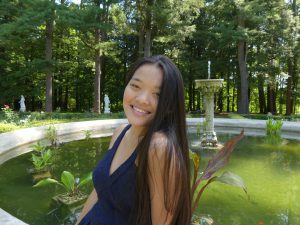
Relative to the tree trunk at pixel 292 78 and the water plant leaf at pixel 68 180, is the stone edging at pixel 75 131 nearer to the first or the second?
the water plant leaf at pixel 68 180

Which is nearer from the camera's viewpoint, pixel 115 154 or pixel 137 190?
pixel 137 190

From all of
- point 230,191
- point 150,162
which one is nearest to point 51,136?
point 230,191

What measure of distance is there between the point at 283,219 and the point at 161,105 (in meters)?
3.07

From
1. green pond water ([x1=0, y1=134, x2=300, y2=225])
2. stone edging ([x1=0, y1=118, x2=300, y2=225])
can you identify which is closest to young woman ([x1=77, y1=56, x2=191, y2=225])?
green pond water ([x1=0, y1=134, x2=300, y2=225])

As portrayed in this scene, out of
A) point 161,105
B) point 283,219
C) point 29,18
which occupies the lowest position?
point 283,219

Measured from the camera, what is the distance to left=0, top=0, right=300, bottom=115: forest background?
55.1 feet

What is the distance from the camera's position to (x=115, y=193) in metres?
1.39

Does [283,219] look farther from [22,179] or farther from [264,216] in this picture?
[22,179]

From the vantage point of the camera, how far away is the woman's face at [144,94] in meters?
1.41

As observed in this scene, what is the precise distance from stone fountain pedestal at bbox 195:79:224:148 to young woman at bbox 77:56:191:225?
22.0ft

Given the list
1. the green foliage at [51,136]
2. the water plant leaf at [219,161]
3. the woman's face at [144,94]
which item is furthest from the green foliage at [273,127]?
the woman's face at [144,94]

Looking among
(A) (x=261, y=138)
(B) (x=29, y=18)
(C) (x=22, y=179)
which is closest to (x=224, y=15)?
→ (B) (x=29, y=18)

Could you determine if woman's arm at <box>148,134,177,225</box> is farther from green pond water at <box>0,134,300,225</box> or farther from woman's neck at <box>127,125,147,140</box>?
green pond water at <box>0,134,300,225</box>

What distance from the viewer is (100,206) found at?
60.3 inches
